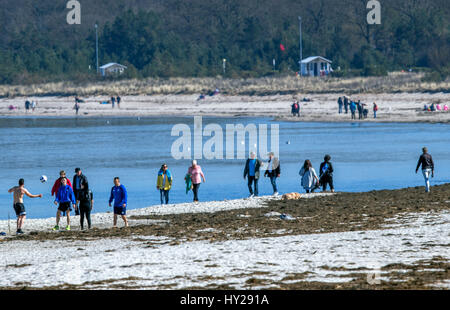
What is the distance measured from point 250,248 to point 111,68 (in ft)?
322

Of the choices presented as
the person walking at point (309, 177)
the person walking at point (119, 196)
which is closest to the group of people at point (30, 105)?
the person walking at point (309, 177)

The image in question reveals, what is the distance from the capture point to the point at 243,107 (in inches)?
2926

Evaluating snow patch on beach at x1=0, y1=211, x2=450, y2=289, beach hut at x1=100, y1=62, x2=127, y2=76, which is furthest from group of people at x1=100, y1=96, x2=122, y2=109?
→ snow patch on beach at x1=0, y1=211, x2=450, y2=289

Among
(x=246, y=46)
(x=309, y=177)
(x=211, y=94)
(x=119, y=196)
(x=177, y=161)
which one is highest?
(x=246, y=46)

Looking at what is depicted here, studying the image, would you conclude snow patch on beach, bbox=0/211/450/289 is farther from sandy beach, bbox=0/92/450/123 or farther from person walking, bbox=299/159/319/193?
sandy beach, bbox=0/92/450/123

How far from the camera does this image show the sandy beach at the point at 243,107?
62.7 meters

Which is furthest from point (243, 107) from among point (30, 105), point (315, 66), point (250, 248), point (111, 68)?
point (250, 248)

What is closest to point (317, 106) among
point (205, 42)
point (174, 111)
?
point (174, 111)

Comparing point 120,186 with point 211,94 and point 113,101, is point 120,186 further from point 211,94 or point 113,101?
point 211,94

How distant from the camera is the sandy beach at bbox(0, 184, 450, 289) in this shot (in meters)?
11.8

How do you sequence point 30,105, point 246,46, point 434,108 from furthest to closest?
point 246,46, point 30,105, point 434,108

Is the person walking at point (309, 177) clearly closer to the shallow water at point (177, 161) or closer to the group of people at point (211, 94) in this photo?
the shallow water at point (177, 161)

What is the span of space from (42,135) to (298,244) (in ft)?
134
